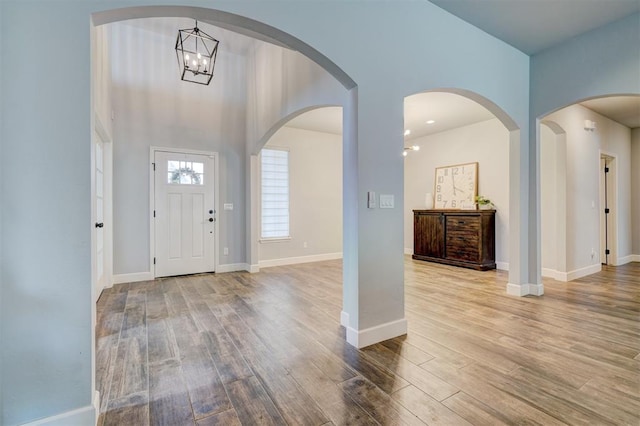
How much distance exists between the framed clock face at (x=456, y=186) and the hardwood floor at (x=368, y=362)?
2627 mm

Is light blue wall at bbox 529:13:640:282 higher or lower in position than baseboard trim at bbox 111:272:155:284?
higher

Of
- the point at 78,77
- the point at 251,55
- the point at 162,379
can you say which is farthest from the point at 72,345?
the point at 251,55

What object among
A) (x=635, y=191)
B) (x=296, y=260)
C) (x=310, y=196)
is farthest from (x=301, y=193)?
(x=635, y=191)

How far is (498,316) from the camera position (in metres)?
3.14

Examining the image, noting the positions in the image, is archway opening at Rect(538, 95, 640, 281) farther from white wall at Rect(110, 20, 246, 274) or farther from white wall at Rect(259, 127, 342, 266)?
white wall at Rect(110, 20, 246, 274)

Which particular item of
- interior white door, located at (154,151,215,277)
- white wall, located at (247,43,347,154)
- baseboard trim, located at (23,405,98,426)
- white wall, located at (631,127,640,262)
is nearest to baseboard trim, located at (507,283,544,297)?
white wall, located at (247,43,347,154)

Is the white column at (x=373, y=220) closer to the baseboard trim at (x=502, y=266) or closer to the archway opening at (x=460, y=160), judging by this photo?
the archway opening at (x=460, y=160)

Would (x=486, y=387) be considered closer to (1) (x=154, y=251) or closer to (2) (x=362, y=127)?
(2) (x=362, y=127)

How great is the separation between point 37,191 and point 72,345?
80 cm

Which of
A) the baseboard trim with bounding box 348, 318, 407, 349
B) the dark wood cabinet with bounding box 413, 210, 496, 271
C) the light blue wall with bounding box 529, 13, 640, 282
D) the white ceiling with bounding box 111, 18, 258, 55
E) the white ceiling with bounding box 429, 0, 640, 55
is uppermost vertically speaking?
the white ceiling with bounding box 111, 18, 258, 55

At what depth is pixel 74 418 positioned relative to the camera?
4.97 ft

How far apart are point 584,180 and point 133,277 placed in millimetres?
7638

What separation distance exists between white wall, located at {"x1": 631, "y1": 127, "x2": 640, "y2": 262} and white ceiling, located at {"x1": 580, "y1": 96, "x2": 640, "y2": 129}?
2.29 ft

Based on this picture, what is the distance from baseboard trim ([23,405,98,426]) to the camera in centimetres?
147
